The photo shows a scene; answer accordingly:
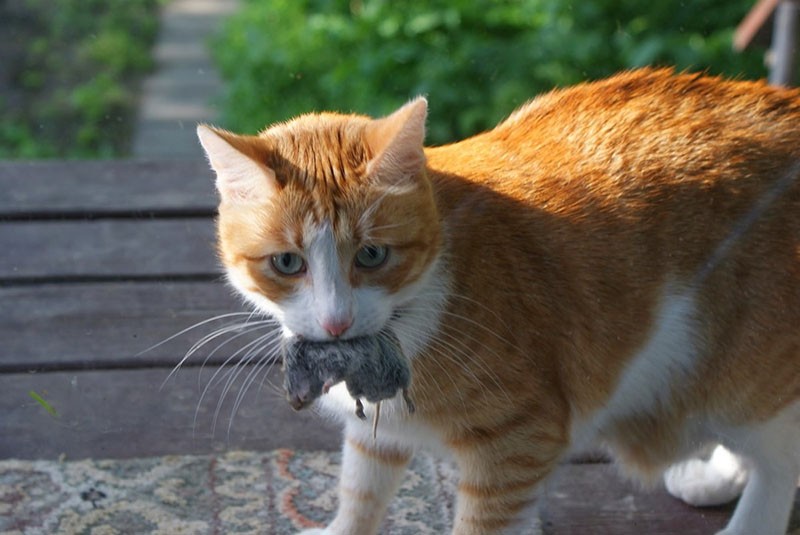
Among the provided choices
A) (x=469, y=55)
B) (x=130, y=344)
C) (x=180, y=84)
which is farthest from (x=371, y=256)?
(x=180, y=84)

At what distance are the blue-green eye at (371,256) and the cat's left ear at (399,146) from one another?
0.10m

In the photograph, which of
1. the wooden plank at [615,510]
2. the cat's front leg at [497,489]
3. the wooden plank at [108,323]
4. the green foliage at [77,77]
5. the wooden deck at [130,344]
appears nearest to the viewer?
the cat's front leg at [497,489]

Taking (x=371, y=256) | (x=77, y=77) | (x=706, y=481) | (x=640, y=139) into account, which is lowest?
(x=706, y=481)

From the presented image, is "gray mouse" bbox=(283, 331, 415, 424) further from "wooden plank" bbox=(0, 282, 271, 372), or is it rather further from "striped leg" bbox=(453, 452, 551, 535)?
"wooden plank" bbox=(0, 282, 271, 372)

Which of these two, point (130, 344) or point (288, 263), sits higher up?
point (288, 263)

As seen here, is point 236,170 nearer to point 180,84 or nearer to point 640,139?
point 640,139

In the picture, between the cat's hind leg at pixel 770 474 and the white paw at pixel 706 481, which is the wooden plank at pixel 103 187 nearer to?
the white paw at pixel 706 481

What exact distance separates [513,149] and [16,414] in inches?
A: 44.2

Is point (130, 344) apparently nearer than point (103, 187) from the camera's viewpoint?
Yes

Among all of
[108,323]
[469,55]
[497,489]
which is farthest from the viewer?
[469,55]

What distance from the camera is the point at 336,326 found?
5.55 ft

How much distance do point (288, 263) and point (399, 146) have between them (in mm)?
243

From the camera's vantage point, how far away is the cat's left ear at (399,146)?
1729 mm

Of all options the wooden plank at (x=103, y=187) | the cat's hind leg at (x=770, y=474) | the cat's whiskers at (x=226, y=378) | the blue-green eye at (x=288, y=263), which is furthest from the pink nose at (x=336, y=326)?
the wooden plank at (x=103, y=187)
